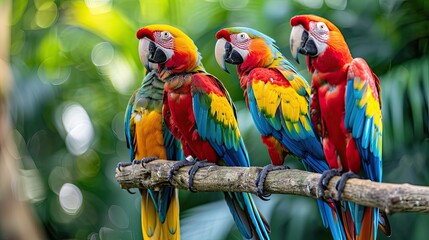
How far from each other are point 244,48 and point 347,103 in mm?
369

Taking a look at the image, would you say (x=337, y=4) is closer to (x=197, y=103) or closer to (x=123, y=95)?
(x=197, y=103)

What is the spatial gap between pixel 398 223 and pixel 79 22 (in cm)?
223

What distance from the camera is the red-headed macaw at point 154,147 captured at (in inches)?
86.0

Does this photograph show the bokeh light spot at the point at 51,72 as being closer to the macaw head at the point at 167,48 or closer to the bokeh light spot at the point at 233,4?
the bokeh light spot at the point at 233,4

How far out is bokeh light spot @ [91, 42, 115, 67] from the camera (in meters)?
4.03

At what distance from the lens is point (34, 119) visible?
13.3ft

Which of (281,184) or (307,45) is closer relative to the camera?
(307,45)

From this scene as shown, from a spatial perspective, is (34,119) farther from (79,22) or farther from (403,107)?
(403,107)

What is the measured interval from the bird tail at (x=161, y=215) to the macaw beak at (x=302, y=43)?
80 cm

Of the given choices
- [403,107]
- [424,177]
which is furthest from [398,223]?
[403,107]

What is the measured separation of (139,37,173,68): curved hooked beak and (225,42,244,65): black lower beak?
230 millimetres

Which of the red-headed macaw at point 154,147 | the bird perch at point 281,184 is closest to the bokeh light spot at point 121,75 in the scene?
the red-headed macaw at point 154,147

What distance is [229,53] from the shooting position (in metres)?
1.81

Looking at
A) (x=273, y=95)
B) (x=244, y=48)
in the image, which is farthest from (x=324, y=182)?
(x=244, y=48)
